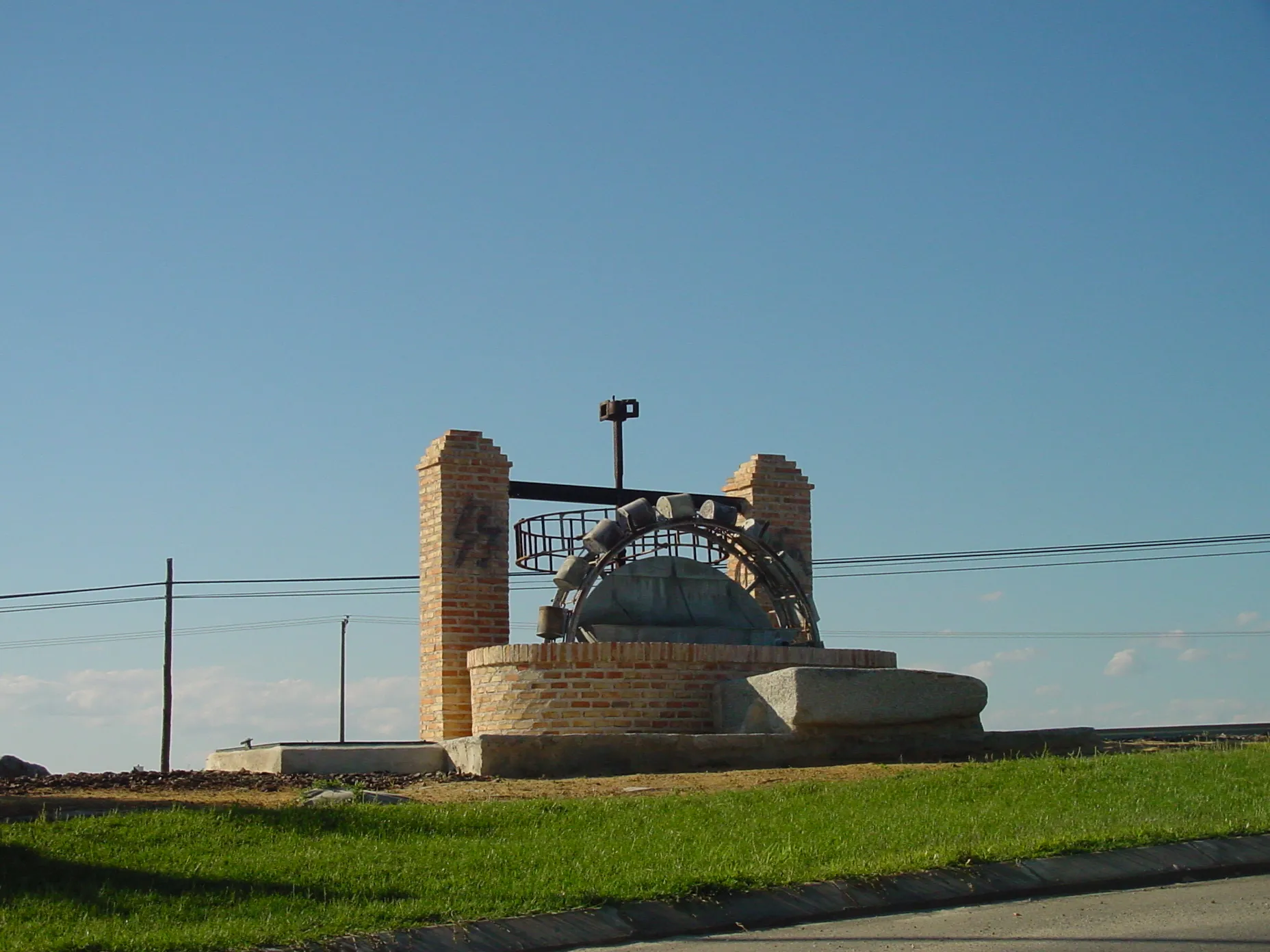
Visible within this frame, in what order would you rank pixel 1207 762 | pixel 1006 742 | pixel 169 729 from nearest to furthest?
pixel 1207 762 → pixel 1006 742 → pixel 169 729

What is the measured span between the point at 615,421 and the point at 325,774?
6249 mm

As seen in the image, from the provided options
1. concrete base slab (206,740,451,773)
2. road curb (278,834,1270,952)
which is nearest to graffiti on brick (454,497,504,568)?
concrete base slab (206,740,451,773)

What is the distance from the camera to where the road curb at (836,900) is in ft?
21.3

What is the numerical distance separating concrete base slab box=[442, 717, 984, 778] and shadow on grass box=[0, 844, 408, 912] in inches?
200

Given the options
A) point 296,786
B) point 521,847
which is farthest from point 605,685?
point 521,847

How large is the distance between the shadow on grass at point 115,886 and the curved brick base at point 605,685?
7041 millimetres

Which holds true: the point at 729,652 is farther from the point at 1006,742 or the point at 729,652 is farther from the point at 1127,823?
the point at 1127,823

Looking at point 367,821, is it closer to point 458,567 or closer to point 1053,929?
point 1053,929

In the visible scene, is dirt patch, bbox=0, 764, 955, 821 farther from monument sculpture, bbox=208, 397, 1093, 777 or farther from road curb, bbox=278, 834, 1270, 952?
road curb, bbox=278, 834, 1270, 952

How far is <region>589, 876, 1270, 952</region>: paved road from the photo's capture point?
6.48 m

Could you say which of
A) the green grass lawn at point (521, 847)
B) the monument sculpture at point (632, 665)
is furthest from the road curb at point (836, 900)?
the monument sculpture at point (632, 665)

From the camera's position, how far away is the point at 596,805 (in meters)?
9.41

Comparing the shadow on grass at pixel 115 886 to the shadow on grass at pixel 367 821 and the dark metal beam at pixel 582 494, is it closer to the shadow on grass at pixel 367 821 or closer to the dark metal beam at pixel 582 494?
the shadow on grass at pixel 367 821

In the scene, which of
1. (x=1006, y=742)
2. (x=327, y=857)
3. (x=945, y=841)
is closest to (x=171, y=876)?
(x=327, y=857)
